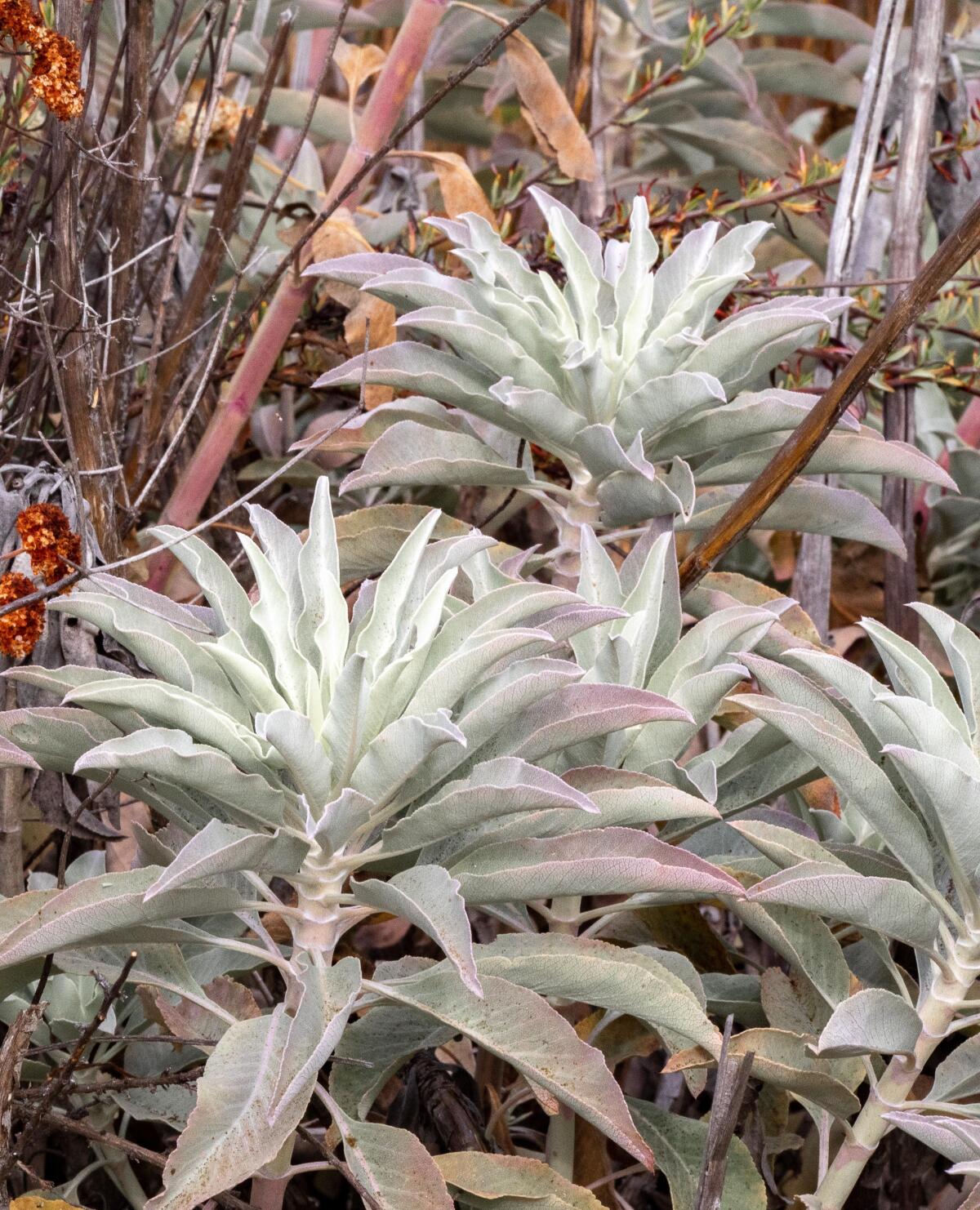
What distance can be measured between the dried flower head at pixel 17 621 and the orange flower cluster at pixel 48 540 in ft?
0.04

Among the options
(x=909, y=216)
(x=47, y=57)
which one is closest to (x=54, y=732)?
(x=47, y=57)

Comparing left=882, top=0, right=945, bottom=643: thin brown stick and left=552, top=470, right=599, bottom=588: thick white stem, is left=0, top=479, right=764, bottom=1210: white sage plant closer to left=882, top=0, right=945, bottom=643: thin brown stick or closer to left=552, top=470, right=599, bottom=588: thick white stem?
left=552, top=470, right=599, bottom=588: thick white stem

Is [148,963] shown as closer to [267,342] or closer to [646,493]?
[646,493]

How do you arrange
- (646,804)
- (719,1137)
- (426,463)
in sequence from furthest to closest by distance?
(426,463), (646,804), (719,1137)

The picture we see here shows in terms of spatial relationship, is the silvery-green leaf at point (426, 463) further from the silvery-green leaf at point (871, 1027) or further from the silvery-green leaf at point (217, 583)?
the silvery-green leaf at point (871, 1027)

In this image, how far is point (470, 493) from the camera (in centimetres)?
120

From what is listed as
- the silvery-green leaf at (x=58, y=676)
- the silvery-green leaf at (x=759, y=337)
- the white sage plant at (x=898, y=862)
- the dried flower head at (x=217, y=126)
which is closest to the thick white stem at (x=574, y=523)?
the silvery-green leaf at (x=759, y=337)

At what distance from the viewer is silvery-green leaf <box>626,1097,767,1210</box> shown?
2.19ft

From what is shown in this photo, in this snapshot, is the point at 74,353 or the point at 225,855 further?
the point at 74,353

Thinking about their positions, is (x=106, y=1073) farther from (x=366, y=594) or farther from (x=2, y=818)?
(x=366, y=594)

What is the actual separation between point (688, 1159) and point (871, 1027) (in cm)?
17

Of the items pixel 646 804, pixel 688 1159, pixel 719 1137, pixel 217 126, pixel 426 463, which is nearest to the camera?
pixel 719 1137

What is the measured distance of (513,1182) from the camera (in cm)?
64

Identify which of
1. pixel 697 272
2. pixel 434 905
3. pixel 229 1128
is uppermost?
pixel 697 272
